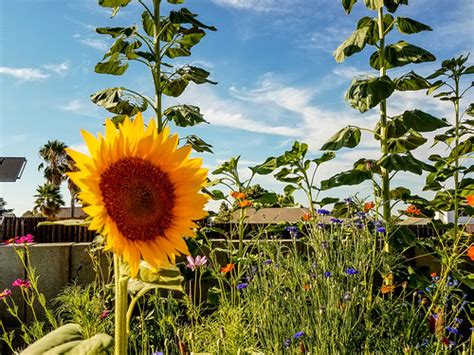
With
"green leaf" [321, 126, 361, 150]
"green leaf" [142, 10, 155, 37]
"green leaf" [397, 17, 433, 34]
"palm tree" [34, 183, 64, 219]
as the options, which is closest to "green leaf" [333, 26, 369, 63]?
"green leaf" [397, 17, 433, 34]

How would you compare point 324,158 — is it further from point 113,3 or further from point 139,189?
point 139,189

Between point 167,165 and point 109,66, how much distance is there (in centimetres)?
290

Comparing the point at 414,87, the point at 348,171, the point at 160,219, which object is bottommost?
the point at 160,219

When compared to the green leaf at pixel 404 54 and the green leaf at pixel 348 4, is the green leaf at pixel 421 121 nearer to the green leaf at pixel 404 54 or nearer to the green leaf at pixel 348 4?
the green leaf at pixel 404 54

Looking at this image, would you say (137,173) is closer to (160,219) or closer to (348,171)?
(160,219)

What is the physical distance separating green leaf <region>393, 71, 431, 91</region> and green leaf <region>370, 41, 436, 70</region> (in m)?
0.16

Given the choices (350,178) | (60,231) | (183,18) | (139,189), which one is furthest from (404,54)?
(60,231)

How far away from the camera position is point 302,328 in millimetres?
2354

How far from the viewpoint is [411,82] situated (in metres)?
3.93

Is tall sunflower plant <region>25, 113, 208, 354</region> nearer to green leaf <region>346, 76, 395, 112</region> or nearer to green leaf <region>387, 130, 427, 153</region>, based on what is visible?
green leaf <region>346, 76, 395, 112</region>

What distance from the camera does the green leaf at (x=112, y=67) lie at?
3.62 metres

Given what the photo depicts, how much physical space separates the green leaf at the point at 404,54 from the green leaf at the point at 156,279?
327 centimetres

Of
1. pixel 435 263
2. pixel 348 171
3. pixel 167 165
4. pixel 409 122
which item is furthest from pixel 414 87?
pixel 167 165

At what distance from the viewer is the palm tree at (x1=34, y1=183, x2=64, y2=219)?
28.2m
